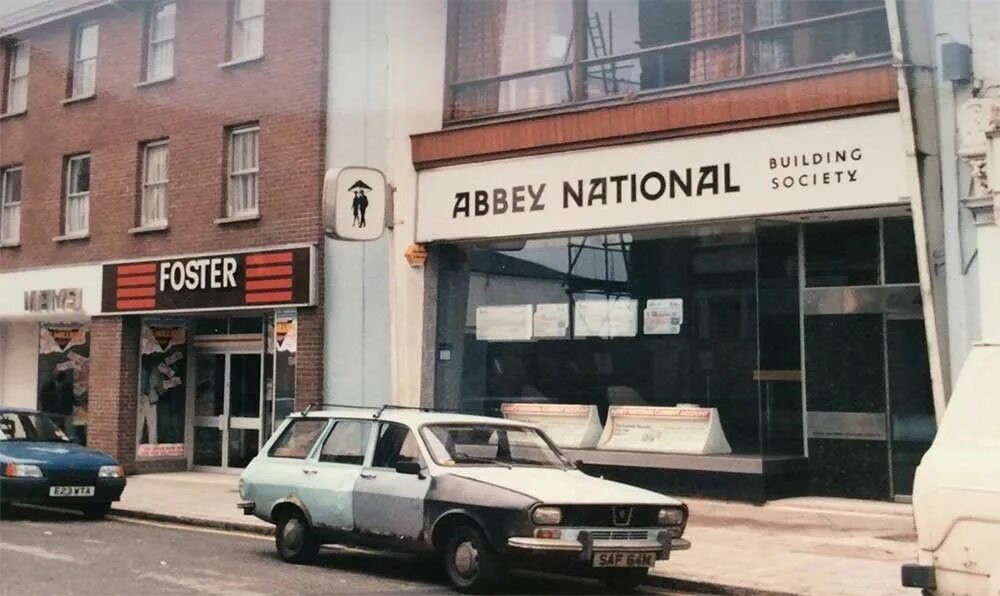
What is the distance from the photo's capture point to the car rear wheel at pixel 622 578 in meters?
9.13

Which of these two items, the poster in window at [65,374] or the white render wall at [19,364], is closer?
the poster in window at [65,374]

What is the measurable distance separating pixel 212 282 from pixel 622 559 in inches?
448

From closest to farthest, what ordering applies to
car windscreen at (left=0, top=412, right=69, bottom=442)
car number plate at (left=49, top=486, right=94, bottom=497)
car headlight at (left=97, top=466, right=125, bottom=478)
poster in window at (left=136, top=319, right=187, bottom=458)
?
car number plate at (left=49, top=486, right=94, bottom=497)
car headlight at (left=97, top=466, right=125, bottom=478)
car windscreen at (left=0, top=412, right=69, bottom=442)
poster in window at (left=136, top=319, right=187, bottom=458)

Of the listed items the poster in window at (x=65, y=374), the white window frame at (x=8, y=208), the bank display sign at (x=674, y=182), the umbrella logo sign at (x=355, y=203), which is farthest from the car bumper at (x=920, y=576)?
the white window frame at (x=8, y=208)

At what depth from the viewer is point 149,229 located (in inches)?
762

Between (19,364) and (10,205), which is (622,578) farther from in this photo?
(10,205)

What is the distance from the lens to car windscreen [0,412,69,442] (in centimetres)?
1383

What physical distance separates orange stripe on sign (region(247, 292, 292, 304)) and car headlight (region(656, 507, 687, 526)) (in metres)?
9.46

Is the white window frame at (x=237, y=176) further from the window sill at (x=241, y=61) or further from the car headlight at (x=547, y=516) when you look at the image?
the car headlight at (x=547, y=516)

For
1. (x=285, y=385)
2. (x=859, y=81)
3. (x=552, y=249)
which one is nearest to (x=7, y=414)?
(x=285, y=385)

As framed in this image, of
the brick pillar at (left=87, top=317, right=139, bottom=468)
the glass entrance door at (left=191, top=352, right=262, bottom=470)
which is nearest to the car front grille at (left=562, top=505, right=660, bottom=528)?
the glass entrance door at (left=191, top=352, right=262, bottom=470)

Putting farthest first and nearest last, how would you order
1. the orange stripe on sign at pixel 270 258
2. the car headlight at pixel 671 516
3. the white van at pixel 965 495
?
the orange stripe on sign at pixel 270 258
the car headlight at pixel 671 516
the white van at pixel 965 495

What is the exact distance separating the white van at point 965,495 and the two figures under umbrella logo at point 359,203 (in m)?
10.2

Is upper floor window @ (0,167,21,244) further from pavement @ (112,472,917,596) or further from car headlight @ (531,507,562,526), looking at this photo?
car headlight @ (531,507,562,526)
